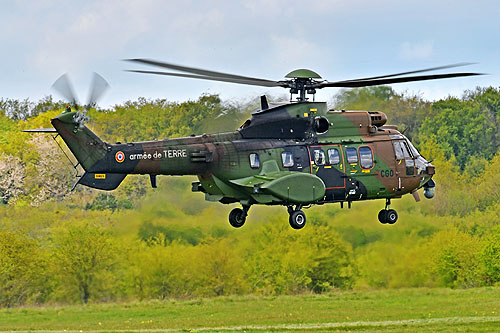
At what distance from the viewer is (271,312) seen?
201 ft

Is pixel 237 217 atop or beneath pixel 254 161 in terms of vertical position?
beneath

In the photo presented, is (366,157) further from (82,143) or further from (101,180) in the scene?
(82,143)

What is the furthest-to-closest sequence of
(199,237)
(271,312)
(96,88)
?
(271,312) < (199,237) < (96,88)

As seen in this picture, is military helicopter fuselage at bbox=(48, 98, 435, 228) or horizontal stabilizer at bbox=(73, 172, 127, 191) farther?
military helicopter fuselage at bbox=(48, 98, 435, 228)

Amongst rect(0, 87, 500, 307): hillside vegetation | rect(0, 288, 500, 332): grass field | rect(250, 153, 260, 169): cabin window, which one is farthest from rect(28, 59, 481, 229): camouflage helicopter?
rect(0, 288, 500, 332): grass field

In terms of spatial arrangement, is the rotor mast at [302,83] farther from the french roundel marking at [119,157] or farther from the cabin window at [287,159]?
the french roundel marking at [119,157]

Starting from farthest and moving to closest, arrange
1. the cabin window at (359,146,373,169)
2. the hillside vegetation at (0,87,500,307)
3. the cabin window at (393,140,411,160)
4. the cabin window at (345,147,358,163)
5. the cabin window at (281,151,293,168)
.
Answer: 1. the hillside vegetation at (0,87,500,307)
2. the cabin window at (393,140,411,160)
3. the cabin window at (359,146,373,169)
4. the cabin window at (345,147,358,163)
5. the cabin window at (281,151,293,168)

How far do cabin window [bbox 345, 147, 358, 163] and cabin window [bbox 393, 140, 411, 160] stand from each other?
1.65m

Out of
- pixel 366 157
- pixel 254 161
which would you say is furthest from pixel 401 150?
pixel 254 161

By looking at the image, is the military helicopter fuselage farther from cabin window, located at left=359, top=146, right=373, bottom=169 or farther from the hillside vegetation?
the hillside vegetation

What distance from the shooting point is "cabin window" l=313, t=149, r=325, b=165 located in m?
29.6

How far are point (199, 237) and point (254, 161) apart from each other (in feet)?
82.7

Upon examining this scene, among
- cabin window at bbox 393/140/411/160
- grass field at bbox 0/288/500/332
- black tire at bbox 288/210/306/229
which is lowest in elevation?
grass field at bbox 0/288/500/332

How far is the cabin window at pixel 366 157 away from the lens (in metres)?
30.4
